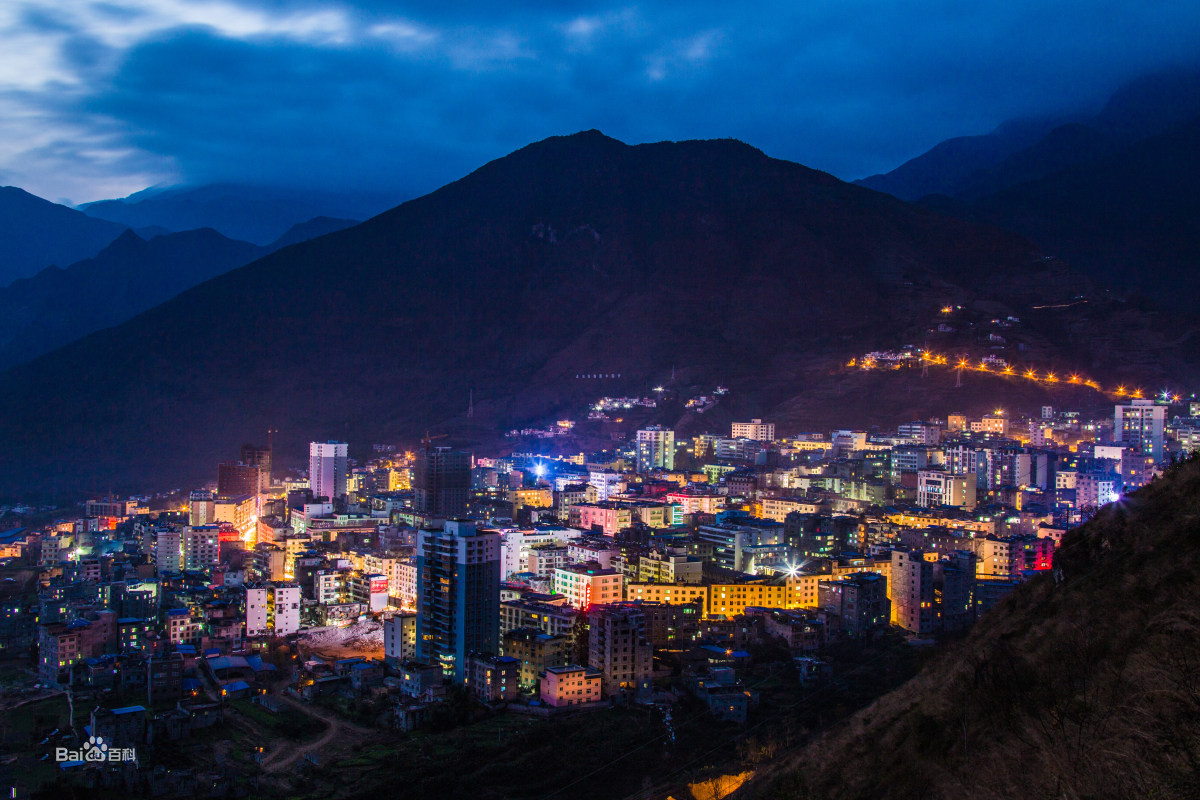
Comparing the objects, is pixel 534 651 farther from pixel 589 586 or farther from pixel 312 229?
pixel 312 229

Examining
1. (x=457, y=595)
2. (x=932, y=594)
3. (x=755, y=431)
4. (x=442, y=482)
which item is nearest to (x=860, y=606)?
(x=932, y=594)

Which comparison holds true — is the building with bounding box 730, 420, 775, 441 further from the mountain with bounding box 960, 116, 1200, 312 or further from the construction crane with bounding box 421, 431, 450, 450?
the mountain with bounding box 960, 116, 1200, 312

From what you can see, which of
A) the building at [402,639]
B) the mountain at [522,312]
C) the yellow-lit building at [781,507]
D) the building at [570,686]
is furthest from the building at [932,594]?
the mountain at [522,312]

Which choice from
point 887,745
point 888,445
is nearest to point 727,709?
point 887,745

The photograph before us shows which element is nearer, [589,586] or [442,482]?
[589,586]

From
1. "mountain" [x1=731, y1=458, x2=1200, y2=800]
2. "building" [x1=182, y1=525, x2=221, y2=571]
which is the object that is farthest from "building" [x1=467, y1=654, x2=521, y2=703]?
"building" [x1=182, y1=525, x2=221, y2=571]
